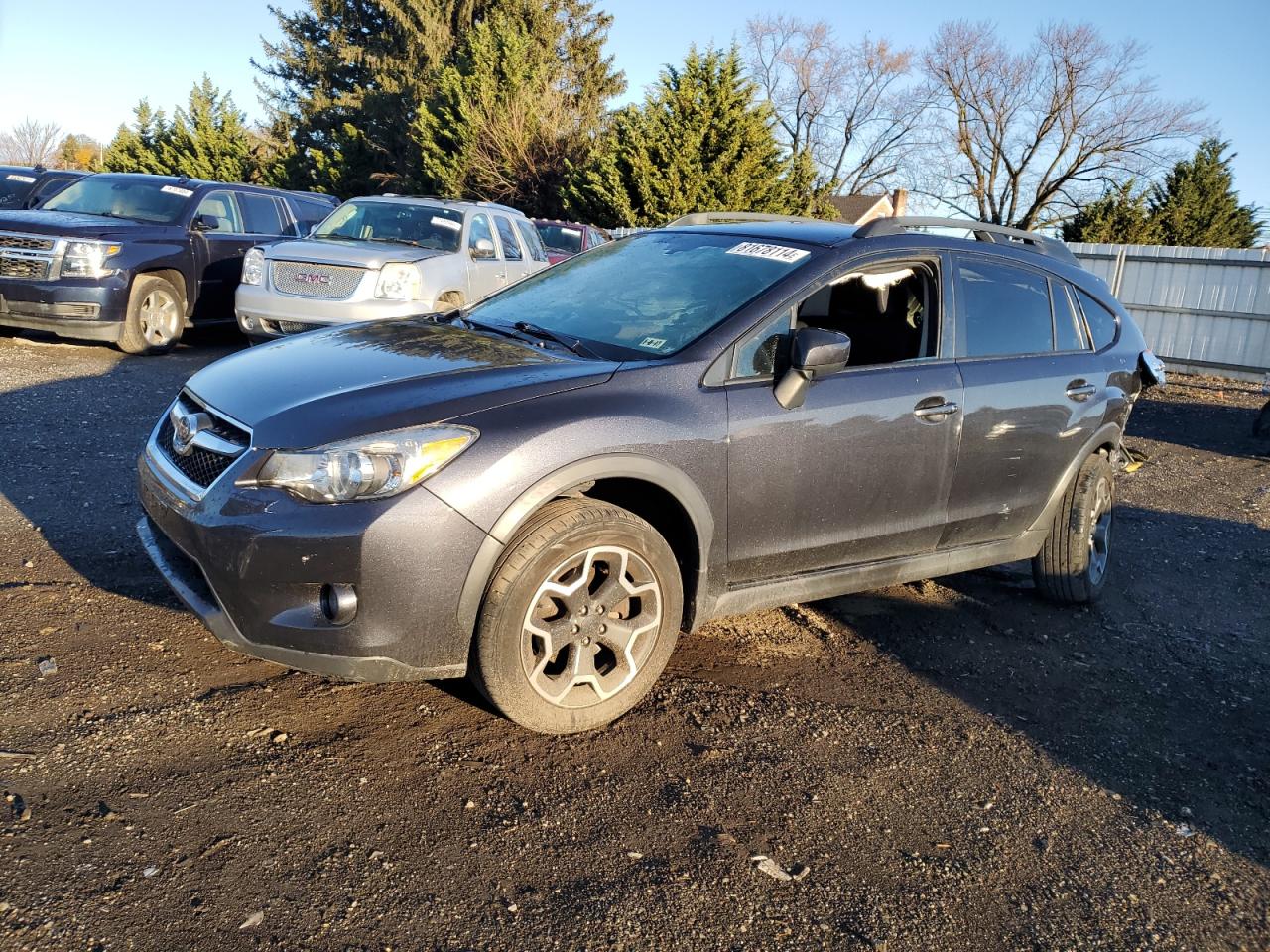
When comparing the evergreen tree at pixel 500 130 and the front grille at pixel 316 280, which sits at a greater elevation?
the evergreen tree at pixel 500 130

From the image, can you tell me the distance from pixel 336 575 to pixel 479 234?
8.24 m

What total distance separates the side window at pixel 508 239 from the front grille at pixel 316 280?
2.02 metres

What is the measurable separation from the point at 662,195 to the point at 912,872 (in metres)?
21.8

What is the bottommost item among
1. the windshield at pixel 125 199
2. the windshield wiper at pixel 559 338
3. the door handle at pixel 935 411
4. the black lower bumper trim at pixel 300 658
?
the black lower bumper trim at pixel 300 658

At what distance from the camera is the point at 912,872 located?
2873mm

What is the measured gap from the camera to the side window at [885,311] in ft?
14.2

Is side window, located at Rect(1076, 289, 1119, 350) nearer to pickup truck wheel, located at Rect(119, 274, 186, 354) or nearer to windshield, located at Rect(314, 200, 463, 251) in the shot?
windshield, located at Rect(314, 200, 463, 251)

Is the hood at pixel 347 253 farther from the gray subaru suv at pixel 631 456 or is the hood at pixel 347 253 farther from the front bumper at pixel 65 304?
the gray subaru suv at pixel 631 456

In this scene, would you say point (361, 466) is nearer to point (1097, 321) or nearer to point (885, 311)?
point (885, 311)

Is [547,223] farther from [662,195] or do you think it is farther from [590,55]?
[590,55]

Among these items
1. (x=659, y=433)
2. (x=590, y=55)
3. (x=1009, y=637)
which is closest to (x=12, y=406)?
(x=659, y=433)

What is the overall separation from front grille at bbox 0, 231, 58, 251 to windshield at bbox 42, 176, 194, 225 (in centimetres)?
124

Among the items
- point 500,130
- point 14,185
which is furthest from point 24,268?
point 500,130

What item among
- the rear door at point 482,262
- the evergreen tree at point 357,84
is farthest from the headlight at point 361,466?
the evergreen tree at point 357,84
